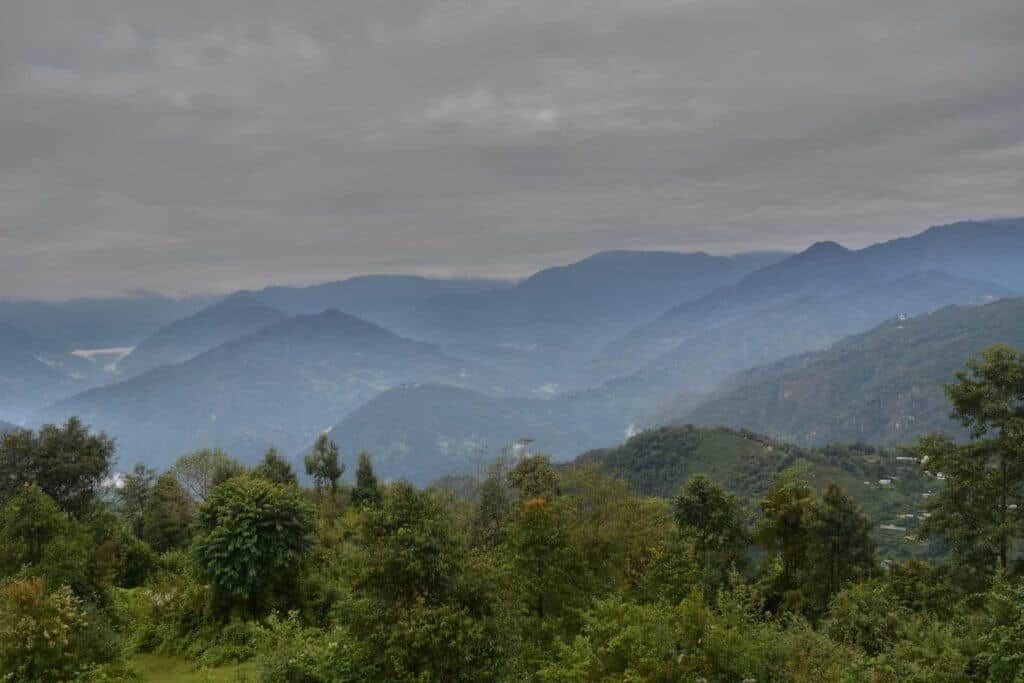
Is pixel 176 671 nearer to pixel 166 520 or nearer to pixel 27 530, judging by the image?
pixel 27 530

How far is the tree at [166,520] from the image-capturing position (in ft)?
150

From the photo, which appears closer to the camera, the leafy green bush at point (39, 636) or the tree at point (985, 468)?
the leafy green bush at point (39, 636)

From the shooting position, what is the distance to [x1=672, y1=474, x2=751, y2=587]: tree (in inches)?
1352

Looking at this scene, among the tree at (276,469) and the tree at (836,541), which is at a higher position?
the tree at (276,469)

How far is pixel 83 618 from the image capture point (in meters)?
18.2

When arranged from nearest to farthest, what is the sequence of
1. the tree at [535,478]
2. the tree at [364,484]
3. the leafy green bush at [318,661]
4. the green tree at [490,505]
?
the leafy green bush at [318,661] → the tree at [535,478] → the green tree at [490,505] → the tree at [364,484]

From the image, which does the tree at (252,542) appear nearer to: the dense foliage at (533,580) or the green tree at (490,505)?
the dense foliage at (533,580)

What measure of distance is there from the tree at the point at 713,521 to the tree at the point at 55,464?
3212cm

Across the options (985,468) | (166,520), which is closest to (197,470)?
(166,520)

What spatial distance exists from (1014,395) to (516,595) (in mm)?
19107

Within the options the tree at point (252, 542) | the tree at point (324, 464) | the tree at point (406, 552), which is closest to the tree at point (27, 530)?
the tree at point (252, 542)

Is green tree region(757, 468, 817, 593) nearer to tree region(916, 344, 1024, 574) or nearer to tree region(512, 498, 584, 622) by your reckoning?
tree region(916, 344, 1024, 574)

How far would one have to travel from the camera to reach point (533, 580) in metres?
21.8

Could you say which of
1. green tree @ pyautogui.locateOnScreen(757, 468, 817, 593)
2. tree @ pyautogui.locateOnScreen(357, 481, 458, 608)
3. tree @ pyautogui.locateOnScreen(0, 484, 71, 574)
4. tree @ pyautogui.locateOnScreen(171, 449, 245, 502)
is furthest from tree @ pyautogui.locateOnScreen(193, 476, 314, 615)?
tree @ pyautogui.locateOnScreen(171, 449, 245, 502)
